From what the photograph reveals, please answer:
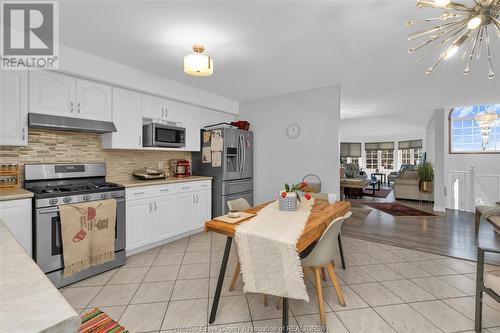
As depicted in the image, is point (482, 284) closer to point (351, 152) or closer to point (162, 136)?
point (162, 136)

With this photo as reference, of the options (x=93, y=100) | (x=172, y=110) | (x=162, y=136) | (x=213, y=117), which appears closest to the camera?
(x=93, y=100)

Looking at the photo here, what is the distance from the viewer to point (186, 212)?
3.56 metres

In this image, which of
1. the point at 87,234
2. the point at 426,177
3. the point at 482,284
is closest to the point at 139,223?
the point at 87,234

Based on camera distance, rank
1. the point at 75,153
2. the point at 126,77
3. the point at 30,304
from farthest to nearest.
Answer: the point at 126,77 < the point at 75,153 < the point at 30,304

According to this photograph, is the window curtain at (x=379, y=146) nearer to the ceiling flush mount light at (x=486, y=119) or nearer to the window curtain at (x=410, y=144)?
the window curtain at (x=410, y=144)

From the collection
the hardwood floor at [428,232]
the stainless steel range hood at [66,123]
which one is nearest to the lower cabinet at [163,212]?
the stainless steel range hood at [66,123]

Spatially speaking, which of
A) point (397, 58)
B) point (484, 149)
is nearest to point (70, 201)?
point (397, 58)

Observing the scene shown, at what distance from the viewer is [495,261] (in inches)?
110

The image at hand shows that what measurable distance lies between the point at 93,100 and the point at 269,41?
219cm

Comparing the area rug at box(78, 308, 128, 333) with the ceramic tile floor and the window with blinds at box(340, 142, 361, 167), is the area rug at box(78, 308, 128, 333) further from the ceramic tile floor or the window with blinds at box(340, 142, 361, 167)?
the window with blinds at box(340, 142, 361, 167)

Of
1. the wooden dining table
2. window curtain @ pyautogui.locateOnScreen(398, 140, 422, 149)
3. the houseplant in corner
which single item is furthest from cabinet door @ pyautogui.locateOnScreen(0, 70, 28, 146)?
window curtain @ pyautogui.locateOnScreen(398, 140, 422, 149)

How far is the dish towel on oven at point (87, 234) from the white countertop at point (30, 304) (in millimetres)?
1736

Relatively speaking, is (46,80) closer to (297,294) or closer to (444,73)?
(297,294)

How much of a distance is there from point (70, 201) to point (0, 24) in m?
1.74
